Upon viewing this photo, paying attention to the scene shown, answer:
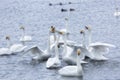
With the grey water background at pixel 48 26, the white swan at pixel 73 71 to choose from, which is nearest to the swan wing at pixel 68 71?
the white swan at pixel 73 71

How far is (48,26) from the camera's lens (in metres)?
54.4

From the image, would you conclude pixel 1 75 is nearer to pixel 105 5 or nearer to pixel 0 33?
pixel 0 33

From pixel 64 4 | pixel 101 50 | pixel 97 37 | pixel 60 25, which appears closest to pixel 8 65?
pixel 101 50

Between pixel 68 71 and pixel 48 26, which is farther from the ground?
pixel 48 26

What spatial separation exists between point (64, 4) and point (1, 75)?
4778 cm

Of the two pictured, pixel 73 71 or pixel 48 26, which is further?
pixel 48 26

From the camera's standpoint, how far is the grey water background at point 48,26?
32.5 meters

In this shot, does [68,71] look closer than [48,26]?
Yes

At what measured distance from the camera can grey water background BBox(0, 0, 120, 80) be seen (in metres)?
32.5

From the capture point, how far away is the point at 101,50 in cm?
3534

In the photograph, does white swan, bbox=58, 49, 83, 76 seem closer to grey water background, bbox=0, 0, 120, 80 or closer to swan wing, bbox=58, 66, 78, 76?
swan wing, bbox=58, 66, 78, 76

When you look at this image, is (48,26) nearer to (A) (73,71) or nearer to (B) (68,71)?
(B) (68,71)

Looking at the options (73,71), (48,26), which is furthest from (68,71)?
(48,26)

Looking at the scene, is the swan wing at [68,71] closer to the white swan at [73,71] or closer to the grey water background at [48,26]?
the white swan at [73,71]
